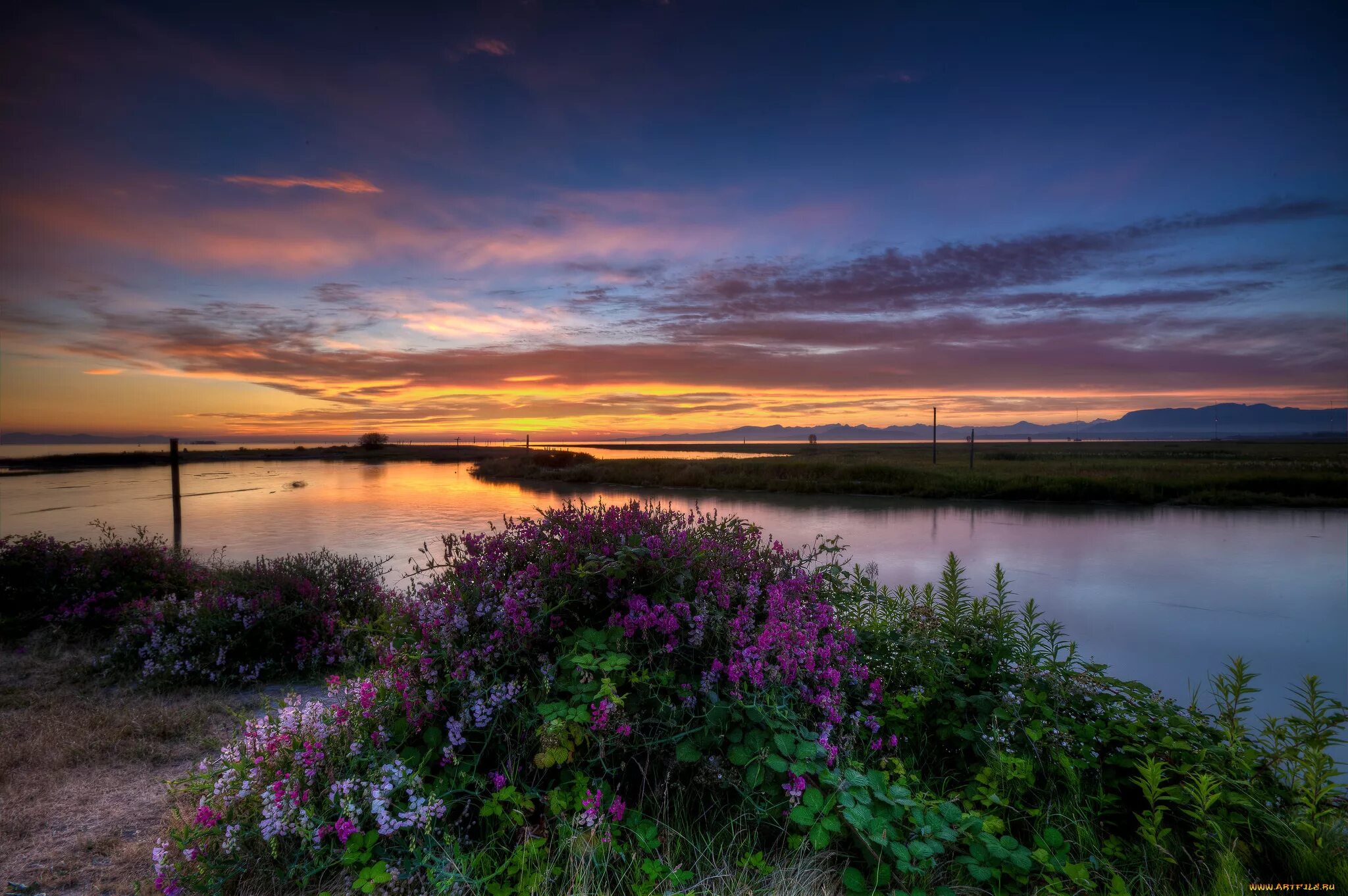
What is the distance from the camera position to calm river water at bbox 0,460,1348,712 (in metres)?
8.61

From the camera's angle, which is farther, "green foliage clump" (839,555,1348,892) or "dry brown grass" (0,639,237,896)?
"dry brown grass" (0,639,237,896)

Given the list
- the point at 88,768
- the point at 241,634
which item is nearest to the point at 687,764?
the point at 88,768

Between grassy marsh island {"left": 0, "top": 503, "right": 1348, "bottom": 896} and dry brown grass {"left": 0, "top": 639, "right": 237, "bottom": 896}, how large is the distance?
0.10 ft

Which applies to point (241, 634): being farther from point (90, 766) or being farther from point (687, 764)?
point (687, 764)

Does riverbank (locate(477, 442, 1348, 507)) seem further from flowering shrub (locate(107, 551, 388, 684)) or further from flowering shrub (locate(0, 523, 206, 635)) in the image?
flowering shrub (locate(0, 523, 206, 635))

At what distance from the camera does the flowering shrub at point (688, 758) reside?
254 cm

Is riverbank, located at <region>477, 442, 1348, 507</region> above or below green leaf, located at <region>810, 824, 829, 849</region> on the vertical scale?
below

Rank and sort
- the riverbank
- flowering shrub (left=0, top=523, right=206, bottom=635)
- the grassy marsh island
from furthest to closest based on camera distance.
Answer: the riverbank → flowering shrub (left=0, top=523, right=206, bottom=635) → the grassy marsh island

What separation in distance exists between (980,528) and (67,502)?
31.9 m

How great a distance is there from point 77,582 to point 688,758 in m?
9.09

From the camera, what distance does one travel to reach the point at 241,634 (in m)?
6.03

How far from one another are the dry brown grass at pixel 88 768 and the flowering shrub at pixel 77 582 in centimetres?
121

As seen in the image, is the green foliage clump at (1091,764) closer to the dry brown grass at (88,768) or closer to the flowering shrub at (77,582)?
the dry brown grass at (88,768)

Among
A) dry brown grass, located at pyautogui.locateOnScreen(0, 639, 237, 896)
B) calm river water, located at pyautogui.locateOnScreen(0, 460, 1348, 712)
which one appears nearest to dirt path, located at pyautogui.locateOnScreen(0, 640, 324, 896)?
dry brown grass, located at pyautogui.locateOnScreen(0, 639, 237, 896)
